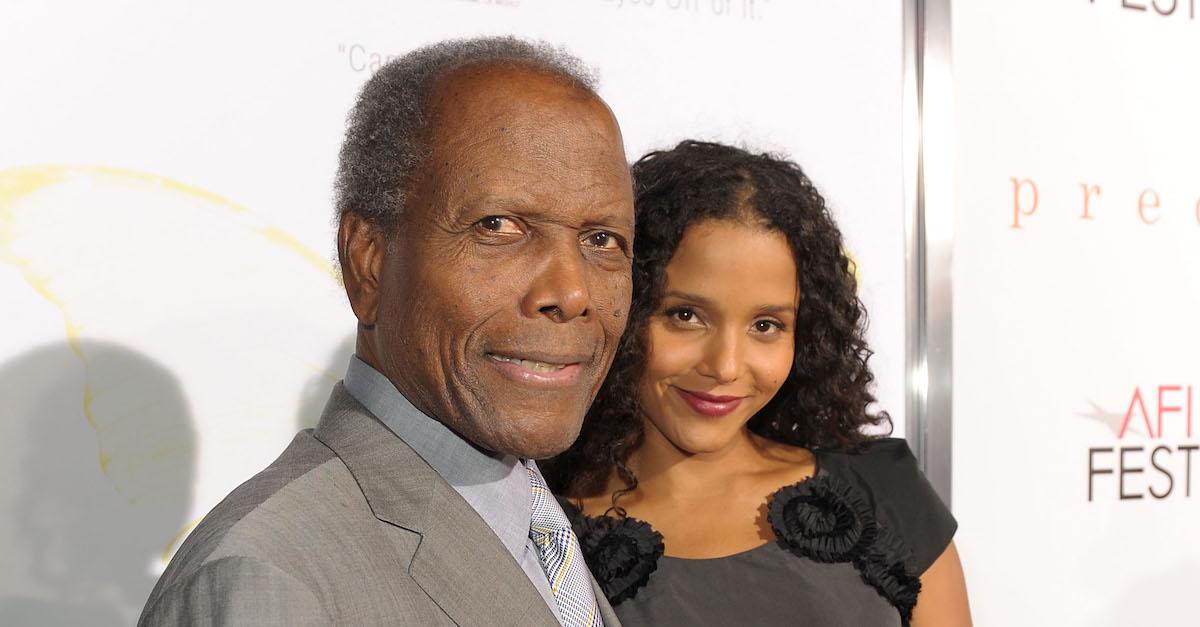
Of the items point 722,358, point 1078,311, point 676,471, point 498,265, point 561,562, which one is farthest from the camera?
point 1078,311

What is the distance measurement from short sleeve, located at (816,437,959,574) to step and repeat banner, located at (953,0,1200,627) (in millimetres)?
636

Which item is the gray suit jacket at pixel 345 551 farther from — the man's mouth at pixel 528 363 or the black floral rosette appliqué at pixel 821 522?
the black floral rosette appliqué at pixel 821 522

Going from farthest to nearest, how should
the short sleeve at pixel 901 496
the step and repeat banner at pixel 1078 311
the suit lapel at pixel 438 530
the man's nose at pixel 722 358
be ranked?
the step and repeat banner at pixel 1078 311, the short sleeve at pixel 901 496, the man's nose at pixel 722 358, the suit lapel at pixel 438 530

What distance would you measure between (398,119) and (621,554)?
0.65m

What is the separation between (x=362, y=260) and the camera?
905 millimetres

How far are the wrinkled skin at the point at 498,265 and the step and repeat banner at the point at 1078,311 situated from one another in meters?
1.40

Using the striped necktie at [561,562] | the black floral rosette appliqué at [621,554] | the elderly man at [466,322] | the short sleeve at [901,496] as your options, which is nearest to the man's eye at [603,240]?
the elderly man at [466,322]

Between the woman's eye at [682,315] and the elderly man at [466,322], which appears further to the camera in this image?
the woman's eye at [682,315]

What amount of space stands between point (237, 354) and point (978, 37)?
1507 mm

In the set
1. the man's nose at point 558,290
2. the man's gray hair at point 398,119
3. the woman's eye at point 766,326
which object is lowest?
the woman's eye at point 766,326

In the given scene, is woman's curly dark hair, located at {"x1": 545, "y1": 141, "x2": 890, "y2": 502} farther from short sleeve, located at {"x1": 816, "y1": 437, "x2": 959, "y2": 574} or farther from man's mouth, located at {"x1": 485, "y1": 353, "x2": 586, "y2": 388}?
man's mouth, located at {"x1": 485, "y1": 353, "x2": 586, "y2": 388}

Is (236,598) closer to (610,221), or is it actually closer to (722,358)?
(610,221)

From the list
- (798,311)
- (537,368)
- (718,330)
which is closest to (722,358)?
(718,330)

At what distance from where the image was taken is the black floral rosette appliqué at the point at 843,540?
53.8 inches
